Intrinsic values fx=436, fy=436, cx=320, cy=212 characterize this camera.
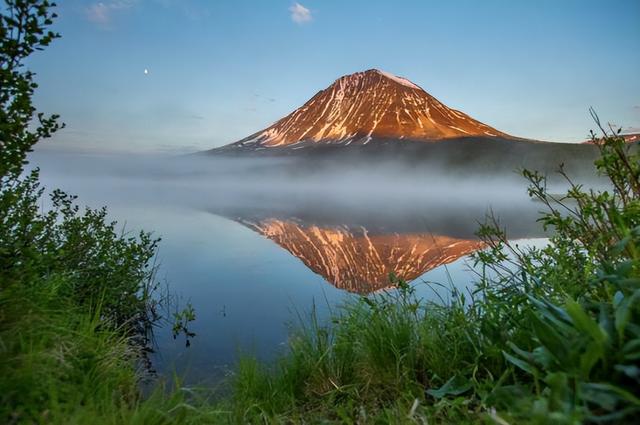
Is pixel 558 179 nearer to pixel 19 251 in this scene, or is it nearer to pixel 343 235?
pixel 343 235

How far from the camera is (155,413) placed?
220 centimetres

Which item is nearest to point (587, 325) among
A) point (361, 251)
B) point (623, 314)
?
point (623, 314)

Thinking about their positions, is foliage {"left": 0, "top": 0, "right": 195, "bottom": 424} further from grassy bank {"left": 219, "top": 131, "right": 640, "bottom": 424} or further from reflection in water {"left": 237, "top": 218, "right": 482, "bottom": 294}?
reflection in water {"left": 237, "top": 218, "right": 482, "bottom": 294}

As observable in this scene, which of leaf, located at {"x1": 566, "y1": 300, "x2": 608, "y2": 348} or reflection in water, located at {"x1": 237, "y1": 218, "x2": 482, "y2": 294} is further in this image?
reflection in water, located at {"x1": 237, "y1": 218, "x2": 482, "y2": 294}

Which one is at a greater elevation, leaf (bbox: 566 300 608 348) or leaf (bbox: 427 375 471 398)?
leaf (bbox: 566 300 608 348)

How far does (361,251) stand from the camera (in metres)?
18.9

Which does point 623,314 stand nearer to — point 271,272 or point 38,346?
point 38,346

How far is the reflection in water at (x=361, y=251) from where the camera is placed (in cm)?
1252

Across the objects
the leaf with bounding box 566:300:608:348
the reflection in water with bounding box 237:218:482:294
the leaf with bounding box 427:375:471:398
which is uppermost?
the leaf with bounding box 566:300:608:348

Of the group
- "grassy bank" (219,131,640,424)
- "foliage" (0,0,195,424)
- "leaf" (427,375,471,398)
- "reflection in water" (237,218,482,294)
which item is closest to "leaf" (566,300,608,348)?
"grassy bank" (219,131,640,424)

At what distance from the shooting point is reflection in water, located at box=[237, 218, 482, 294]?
12.5m

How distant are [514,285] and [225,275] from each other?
9.92 m

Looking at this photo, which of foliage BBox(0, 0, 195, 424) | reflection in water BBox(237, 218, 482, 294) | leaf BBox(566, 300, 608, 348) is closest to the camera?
Result: leaf BBox(566, 300, 608, 348)

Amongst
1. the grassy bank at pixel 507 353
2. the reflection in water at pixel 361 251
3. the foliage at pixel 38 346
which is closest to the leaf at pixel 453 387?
the grassy bank at pixel 507 353
